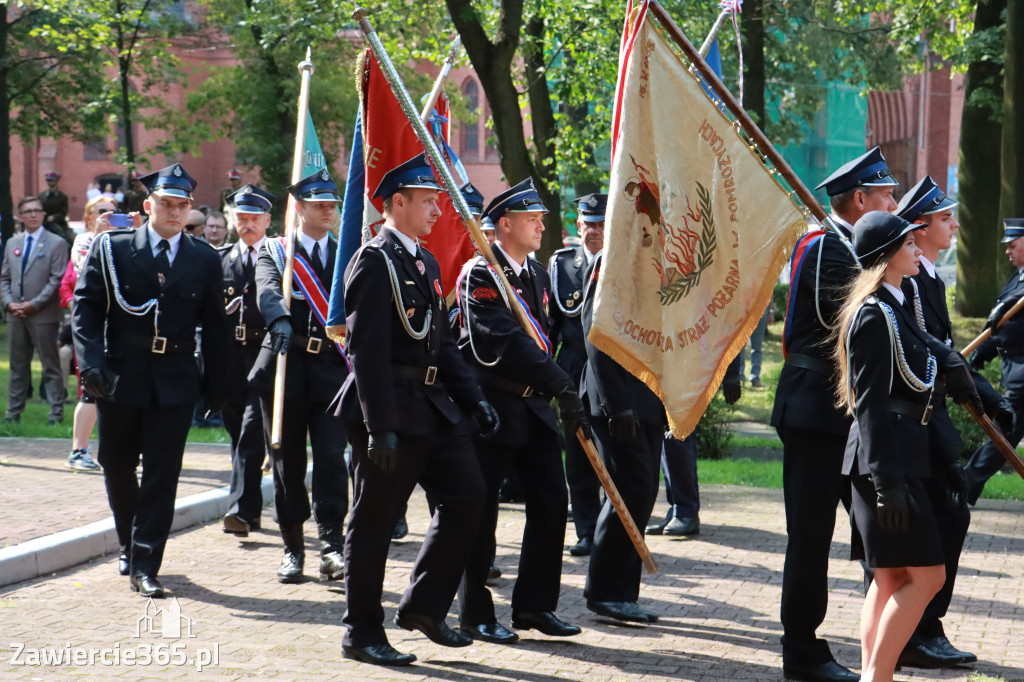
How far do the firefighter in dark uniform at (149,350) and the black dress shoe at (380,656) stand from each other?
171 centimetres

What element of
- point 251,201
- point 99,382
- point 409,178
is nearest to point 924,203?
point 409,178

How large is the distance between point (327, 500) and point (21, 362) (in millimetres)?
7194

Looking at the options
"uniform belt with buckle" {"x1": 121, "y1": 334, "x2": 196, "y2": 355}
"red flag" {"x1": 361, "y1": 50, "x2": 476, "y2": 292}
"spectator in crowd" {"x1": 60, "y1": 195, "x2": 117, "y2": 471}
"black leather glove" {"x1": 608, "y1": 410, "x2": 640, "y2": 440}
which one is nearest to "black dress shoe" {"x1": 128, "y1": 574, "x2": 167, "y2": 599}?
"uniform belt with buckle" {"x1": 121, "y1": 334, "x2": 196, "y2": 355}

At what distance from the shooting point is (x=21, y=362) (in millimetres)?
13523

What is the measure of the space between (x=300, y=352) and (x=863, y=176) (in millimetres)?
3538

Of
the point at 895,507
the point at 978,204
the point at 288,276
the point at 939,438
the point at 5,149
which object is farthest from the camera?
the point at 5,149

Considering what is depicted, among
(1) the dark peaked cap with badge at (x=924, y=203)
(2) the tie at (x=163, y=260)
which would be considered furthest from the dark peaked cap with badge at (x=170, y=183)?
(1) the dark peaked cap with badge at (x=924, y=203)

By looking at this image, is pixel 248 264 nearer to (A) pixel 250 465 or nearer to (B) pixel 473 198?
(A) pixel 250 465

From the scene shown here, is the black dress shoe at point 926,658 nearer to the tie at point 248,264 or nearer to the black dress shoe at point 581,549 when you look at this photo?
the black dress shoe at point 581,549

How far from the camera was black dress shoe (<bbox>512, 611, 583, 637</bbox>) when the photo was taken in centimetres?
629

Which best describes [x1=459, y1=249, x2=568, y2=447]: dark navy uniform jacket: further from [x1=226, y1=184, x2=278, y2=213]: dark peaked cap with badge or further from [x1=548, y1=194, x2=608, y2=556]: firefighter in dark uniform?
[x1=226, y1=184, x2=278, y2=213]: dark peaked cap with badge

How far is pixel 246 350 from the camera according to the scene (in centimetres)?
896

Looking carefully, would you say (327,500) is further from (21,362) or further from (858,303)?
(21,362)

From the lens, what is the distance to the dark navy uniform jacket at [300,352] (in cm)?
760
